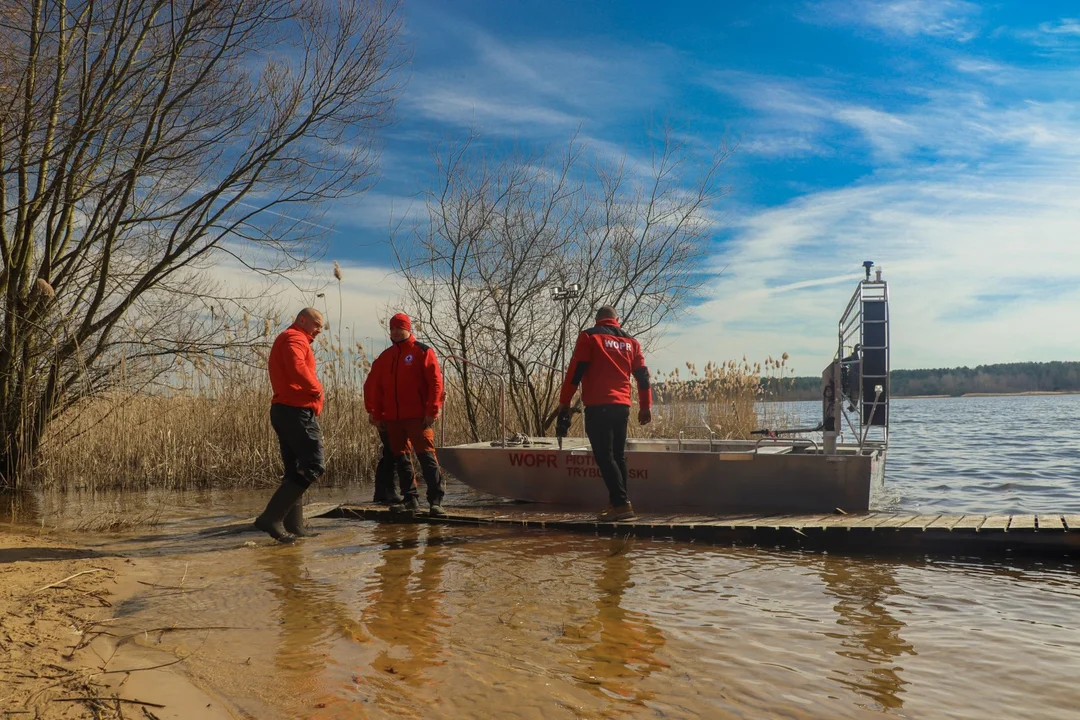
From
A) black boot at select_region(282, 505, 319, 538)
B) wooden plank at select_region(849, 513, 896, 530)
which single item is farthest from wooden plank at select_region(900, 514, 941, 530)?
black boot at select_region(282, 505, 319, 538)

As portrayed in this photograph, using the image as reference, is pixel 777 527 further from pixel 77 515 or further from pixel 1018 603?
pixel 77 515

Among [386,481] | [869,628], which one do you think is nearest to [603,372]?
[386,481]

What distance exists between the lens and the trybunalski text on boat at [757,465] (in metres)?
7.32

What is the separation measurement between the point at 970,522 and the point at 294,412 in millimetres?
5576

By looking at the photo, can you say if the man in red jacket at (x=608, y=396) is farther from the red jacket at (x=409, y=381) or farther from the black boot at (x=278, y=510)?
the black boot at (x=278, y=510)

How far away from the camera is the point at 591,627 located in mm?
4344

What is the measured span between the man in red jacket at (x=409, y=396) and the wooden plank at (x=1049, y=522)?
507 centimetres

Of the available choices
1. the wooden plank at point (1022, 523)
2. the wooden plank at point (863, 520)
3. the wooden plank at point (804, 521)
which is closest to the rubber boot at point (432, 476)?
the wooden plank at point (804, 521)

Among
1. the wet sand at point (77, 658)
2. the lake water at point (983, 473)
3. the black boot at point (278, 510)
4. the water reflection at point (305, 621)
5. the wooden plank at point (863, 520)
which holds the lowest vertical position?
the lake water at point (983, 473)

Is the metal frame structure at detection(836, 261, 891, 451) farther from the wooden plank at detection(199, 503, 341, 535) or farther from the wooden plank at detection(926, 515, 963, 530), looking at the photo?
the wooden plank at detection(199, 503, 341, 535)

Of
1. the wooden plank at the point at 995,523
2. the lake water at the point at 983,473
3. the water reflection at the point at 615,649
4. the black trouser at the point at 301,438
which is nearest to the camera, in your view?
the water reflection at the point at 615,649

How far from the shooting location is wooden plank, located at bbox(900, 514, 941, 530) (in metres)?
6.57

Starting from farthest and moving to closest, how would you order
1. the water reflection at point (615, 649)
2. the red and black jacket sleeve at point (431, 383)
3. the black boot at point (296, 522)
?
1. the red and black jacket sleeve at point (431, 383)
2. the black boot at point (296, 522)
3. the water reflection at point (615, 649)

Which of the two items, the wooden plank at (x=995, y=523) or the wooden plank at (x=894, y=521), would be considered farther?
the wooden plank at (x=894, y=521)
